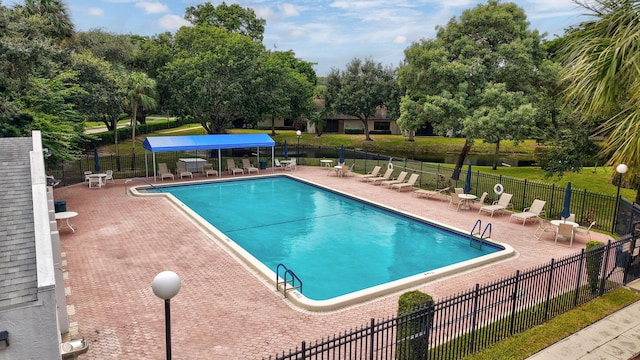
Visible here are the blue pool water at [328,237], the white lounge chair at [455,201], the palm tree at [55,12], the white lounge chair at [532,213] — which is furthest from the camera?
the palm tree at [55,12]

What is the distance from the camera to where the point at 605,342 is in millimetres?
8375

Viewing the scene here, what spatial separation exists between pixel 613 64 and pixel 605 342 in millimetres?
5428

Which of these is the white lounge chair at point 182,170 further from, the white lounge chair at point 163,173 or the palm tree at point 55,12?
the palm tree at point 55,12

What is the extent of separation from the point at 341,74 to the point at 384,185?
29.0 m

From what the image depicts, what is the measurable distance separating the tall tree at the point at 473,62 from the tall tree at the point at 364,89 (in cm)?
2137

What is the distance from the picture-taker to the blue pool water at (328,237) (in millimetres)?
13195

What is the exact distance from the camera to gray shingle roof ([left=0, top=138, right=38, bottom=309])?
6230mm

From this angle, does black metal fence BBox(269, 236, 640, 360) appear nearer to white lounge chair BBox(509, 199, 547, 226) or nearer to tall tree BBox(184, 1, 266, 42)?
white lounge chair BBox(509, 199, 547, 226)

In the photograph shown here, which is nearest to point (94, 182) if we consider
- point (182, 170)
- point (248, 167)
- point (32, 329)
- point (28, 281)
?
point (182, 170)

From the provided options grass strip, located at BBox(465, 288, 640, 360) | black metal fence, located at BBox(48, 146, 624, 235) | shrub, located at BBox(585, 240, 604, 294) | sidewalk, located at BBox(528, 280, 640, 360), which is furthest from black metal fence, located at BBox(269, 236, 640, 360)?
black metal fence, located at BBox(48, 146, 624, 235)

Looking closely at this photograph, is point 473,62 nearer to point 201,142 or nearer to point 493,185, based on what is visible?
point 493,185

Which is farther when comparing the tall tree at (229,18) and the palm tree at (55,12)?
the tall tree at (229,18)

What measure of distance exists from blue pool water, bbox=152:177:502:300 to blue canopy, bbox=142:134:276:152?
236cm

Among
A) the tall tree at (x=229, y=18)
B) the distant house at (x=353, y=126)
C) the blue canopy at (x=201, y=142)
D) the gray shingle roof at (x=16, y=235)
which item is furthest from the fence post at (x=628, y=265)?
the distant house at (x=353, y=126)
